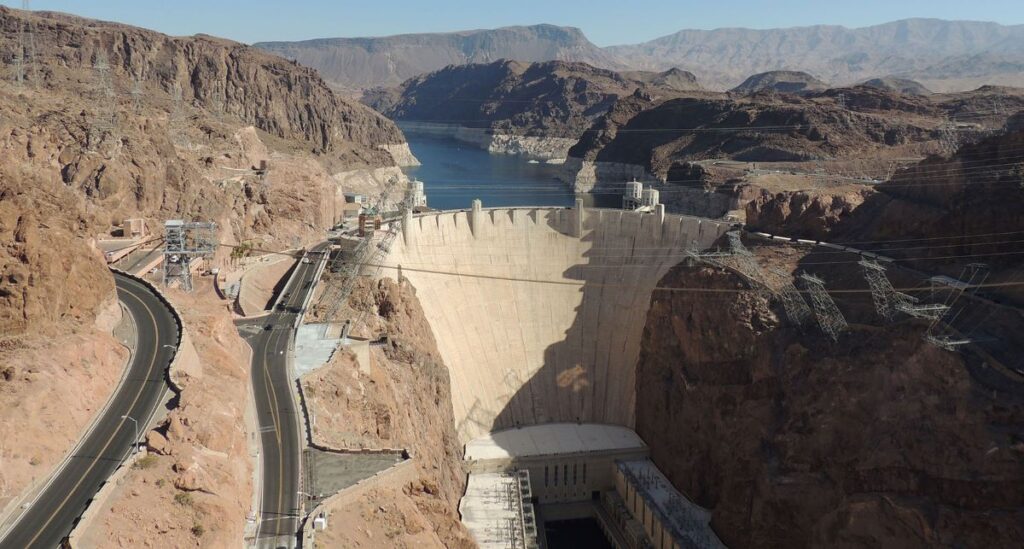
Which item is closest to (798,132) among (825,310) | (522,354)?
(522,354)

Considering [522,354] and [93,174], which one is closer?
[93,174]

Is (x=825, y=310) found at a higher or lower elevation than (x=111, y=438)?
higher

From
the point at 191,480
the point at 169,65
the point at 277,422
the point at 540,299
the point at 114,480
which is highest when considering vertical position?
the point at 169,65

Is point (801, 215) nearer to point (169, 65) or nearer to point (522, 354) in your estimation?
point (522, 354)

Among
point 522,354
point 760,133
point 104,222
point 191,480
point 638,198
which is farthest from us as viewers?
point 760,133

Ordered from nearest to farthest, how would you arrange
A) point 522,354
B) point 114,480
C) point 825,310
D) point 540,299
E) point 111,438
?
point 114,480 < point 111,438 < point 825,310 < point 522,354 < point 540,299

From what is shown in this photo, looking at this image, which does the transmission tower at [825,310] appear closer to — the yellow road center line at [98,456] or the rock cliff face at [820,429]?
the rock cliff face at [820,429]

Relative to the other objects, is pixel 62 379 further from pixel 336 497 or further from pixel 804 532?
pixel 804 532

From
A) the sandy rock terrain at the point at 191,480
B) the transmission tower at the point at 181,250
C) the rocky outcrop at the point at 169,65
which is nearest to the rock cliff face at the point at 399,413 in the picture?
the sandy rock terrain at the point at 191,480

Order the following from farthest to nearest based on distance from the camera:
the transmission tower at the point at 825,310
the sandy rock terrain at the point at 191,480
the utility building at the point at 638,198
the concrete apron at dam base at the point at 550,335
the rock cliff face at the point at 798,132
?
the rock cliff face at the point at 798,132
the utility building at the point at 638,198
the concrete apron at dam base at the point at 550,335
the transmission tower at the point at 825,310
the sandy rock terrain at the point at 191,480
